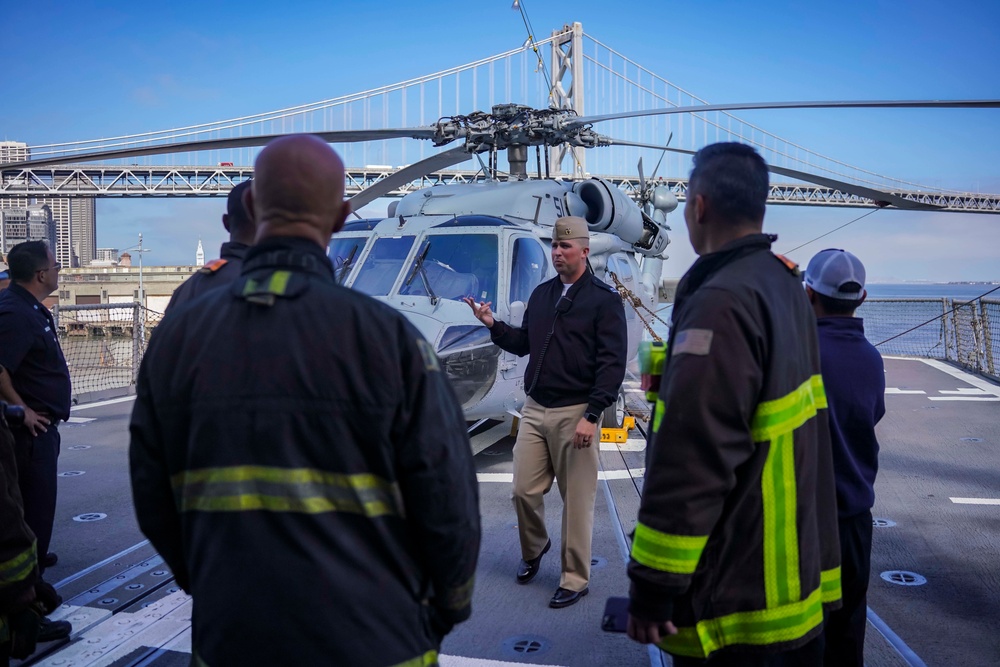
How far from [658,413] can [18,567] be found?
1.87 meters

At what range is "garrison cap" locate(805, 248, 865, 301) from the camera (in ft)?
9.34

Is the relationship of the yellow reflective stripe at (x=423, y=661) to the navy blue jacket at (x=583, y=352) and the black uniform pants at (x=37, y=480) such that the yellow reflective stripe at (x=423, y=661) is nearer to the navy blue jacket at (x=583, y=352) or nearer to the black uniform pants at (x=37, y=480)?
the navy blue jacket at (x=583, y=352)

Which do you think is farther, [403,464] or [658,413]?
[658,413]

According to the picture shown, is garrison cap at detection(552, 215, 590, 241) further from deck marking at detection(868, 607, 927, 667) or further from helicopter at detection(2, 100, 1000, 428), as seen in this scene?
deck marking at detection(868, 607, 927, 667)

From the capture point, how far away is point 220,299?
158 cm

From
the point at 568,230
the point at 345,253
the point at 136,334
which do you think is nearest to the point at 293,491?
the point at 568,230

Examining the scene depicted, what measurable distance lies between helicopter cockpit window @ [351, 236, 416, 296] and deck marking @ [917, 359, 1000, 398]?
8.37m

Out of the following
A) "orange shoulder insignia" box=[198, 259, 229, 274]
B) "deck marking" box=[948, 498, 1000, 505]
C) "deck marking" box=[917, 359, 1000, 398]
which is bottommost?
"deck marking" box=[917, 359, 1000, 398]

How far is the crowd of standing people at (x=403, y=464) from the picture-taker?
148cm

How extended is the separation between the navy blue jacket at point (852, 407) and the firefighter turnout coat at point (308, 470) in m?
1.64

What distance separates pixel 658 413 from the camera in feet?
6.57

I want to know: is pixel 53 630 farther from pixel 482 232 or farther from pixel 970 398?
pixel 970 398

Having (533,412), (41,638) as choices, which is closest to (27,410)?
(41,638)

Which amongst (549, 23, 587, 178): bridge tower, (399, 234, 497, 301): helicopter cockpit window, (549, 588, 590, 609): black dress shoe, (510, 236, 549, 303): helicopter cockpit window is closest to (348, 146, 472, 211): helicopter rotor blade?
(399, 234, 497, 301): helicopter cockpit window
